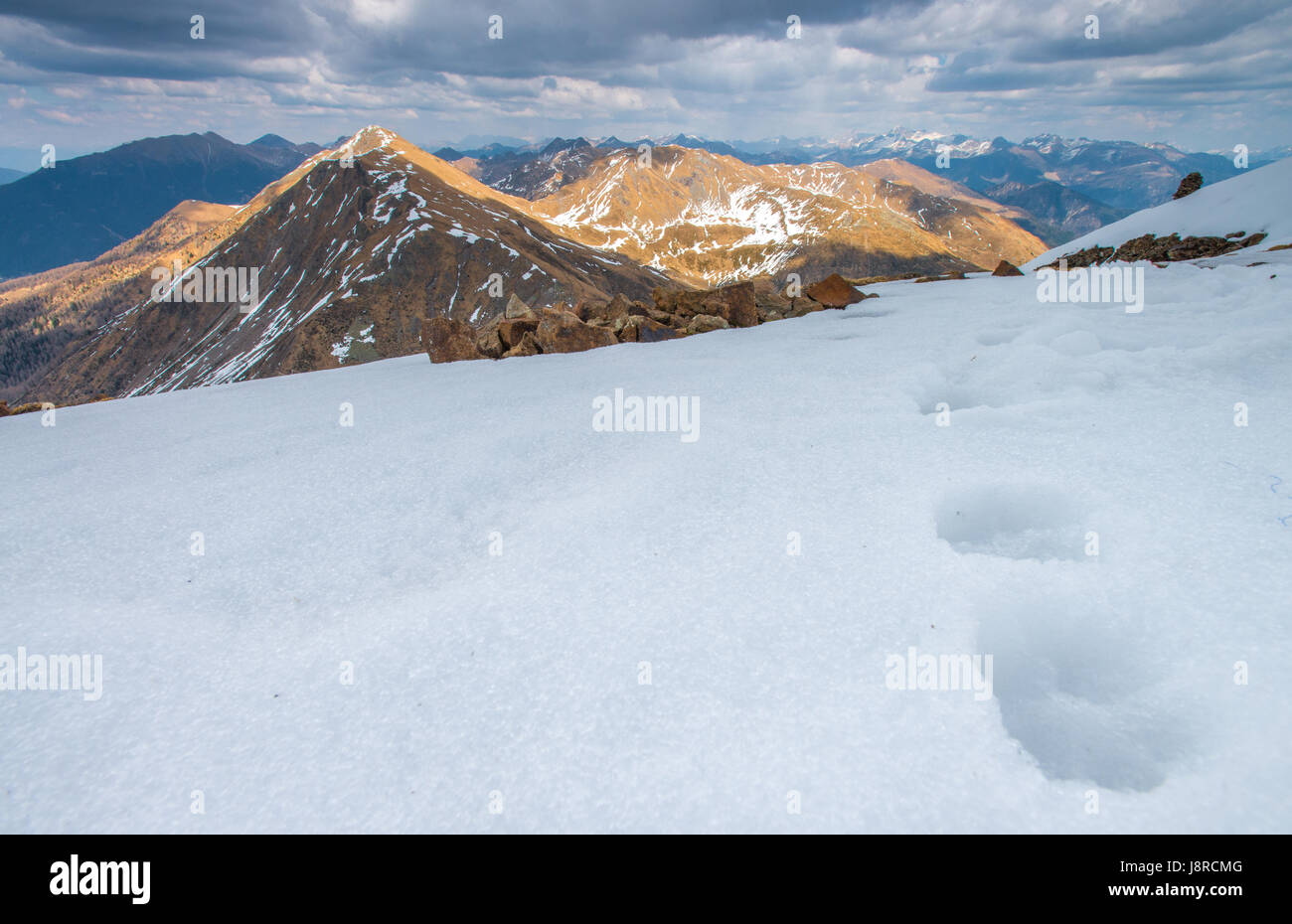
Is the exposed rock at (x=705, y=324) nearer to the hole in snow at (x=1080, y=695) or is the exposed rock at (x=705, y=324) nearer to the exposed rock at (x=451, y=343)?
the exposed rock at (x=451, y=343)

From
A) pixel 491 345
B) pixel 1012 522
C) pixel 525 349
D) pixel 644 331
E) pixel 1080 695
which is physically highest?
pixel 644 331

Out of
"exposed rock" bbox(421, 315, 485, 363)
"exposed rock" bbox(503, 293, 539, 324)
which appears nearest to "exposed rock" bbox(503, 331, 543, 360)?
"exposed rock" bbox(421, 315, 485, 363)

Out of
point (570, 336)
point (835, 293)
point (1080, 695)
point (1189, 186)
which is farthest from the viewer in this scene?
point (1189, 186)

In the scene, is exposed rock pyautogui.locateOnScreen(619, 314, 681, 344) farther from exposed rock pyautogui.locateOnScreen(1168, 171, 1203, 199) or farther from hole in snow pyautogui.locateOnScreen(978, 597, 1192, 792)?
exposed rock pyautogui.locateOnScreen(1168, 171, 1203, 199)

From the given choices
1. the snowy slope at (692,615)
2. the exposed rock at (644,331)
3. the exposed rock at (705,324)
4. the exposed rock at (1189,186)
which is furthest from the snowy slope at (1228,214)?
the snowy slope at (692,615)

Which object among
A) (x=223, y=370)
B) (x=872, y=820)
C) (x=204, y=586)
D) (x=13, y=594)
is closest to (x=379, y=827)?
(x=872, y=820)

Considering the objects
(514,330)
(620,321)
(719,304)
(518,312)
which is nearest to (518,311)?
(518,312)

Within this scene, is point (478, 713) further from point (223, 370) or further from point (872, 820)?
point (223, 370)

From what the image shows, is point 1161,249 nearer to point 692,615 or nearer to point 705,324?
point 705,324
